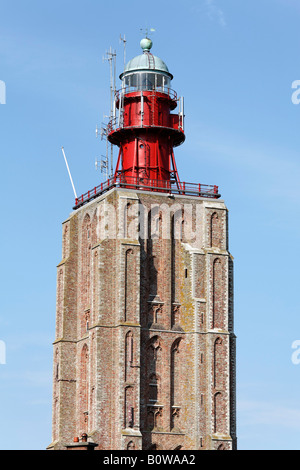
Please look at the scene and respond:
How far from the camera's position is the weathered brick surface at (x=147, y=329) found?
12581 centimetres

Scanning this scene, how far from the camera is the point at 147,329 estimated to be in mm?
128000

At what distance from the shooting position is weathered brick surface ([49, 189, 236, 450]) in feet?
413

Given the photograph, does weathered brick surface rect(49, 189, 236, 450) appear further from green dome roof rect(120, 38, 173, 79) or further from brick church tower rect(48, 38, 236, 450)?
green dome roof rect(120, 38, 173, 79)

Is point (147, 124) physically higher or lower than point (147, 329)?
higher

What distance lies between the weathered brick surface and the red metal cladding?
365 centimetres

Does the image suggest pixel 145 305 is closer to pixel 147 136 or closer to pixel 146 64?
pixel 147 136

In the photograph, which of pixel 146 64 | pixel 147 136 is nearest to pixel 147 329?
pixel 147 136

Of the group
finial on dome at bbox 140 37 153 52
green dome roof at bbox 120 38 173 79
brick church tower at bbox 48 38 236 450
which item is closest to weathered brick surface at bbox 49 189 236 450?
brick church tower at bbox 48 38 236 450

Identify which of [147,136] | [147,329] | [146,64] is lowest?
[147,329]

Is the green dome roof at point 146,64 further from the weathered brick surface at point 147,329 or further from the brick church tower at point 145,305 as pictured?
the weathered brick surface at point 147,329

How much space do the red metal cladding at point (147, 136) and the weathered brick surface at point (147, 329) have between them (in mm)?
3648

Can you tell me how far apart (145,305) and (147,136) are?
1393 centimetres
